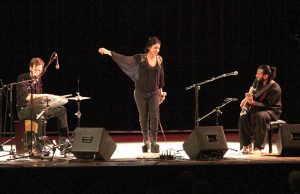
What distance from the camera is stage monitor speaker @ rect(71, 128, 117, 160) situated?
571cm

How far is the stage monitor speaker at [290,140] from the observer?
608 centimetres

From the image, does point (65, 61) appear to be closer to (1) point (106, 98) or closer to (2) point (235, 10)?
(1) point (106, 98)

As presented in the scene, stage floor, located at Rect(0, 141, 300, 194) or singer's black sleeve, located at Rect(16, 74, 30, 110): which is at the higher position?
singer's black sleeve, located at Rect(16, 74, 30, 110)

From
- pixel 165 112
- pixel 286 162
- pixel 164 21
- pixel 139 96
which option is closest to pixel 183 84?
Answer: pixel 165 112

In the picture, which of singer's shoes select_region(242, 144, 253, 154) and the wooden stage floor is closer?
the wooden stage floor

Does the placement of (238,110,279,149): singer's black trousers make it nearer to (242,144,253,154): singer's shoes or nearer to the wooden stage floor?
(242,144,253,154): singer's shoes

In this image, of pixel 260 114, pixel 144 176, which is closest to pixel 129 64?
pixel 260 114

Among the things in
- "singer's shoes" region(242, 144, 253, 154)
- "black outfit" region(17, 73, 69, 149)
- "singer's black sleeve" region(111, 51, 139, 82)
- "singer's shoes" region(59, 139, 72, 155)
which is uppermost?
"singer's black sleeve" region(111, 51, 139, 82)

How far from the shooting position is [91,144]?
575 cm

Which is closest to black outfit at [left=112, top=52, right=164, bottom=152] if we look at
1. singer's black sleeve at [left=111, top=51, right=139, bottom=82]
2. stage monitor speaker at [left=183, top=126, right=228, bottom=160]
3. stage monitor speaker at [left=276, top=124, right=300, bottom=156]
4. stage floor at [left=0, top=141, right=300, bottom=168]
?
singer's black sleeve at [left=111, top=51, right=139, bottom=82]

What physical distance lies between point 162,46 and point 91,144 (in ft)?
16.3

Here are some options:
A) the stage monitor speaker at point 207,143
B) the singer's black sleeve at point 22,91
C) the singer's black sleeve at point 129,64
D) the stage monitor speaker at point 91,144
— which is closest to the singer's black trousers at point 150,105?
the singer's black sleeve at point 129,64

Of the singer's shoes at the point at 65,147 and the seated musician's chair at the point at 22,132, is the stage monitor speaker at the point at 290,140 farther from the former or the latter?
the seated musician's chair at the point at 22,132

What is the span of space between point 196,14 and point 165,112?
2.12m
